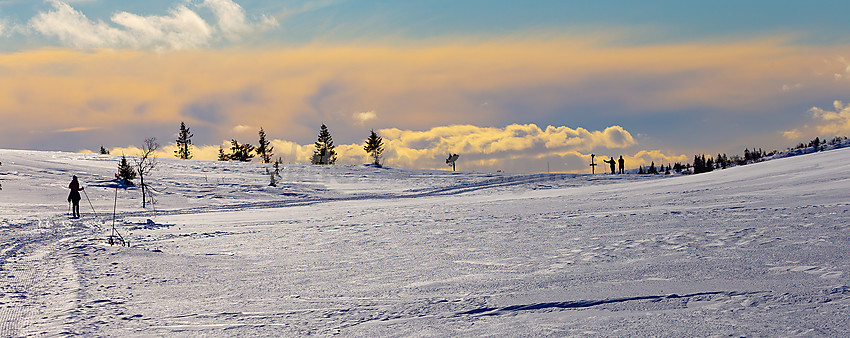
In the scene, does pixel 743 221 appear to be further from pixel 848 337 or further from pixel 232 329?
pixel 232 329

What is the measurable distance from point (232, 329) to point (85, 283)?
328 cm

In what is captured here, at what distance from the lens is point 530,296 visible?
5684mm

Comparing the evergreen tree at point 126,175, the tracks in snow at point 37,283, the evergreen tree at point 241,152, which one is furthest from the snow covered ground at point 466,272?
the evergreen tree at point 241,152

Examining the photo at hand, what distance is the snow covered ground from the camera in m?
4.91

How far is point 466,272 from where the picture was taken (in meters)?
7.12

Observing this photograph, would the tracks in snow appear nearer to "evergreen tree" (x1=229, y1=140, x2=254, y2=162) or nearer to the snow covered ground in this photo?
the snow covered ground

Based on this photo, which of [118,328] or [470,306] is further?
[470,306]

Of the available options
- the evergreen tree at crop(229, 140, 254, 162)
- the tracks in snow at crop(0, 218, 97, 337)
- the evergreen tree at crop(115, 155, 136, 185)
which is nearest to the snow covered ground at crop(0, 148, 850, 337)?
the tracks in snow at crop(0, 218, 97, 337)

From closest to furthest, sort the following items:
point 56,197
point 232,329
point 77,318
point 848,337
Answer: point 848,337 → point 232,329 → point 77,318 → point 56,197

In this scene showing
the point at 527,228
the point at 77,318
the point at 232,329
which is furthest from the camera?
the point at 527,228

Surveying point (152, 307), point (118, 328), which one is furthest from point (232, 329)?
point (152, 307)

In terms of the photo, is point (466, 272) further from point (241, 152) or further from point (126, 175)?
point (241, 152)

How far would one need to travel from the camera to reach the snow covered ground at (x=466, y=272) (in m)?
4.91

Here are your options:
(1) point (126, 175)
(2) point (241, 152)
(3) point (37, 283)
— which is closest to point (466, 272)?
(3) point (37, 283)
